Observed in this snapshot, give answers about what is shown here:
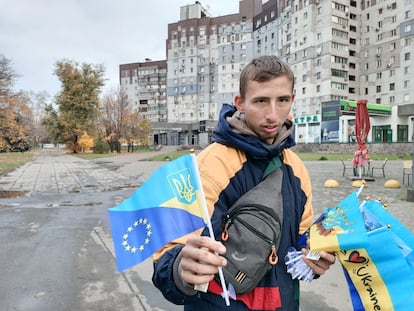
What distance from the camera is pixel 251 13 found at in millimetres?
75062

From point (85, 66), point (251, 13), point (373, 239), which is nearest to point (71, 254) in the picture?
point (373, 239)

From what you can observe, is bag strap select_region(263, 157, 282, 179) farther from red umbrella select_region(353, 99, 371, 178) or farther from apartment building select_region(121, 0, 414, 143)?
apartment building select_region(121, 0, 414, 143)

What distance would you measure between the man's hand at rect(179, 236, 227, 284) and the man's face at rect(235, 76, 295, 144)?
58 cm

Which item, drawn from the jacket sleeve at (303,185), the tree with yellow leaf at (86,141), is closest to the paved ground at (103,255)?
the jacket sleeve at (303,185)

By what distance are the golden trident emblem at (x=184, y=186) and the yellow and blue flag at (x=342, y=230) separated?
1.65ft

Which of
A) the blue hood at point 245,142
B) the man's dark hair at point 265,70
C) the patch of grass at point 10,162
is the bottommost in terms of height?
the patch of grass at point 10,162

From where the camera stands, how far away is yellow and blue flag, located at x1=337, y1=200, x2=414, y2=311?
1.14 meters

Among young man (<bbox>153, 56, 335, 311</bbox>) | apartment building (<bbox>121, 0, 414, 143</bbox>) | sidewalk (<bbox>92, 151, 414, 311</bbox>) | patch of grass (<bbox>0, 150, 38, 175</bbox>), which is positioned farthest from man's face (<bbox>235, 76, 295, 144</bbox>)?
apartment building (<bbox>121, 0, 414, 143</bbox>)

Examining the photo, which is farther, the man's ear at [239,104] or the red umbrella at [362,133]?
the red umbrella at [362,133]

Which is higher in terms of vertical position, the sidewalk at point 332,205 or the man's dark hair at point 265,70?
the man's dark hair at point 265,70

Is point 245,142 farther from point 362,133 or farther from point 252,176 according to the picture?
point 362,133

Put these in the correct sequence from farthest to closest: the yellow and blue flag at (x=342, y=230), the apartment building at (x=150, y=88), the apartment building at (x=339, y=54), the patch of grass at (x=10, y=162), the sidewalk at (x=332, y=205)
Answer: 1. the apartment building at (x=150, y=88)
2. the apartment building at (x=339, y=54)
3. the patch of grass at (x=10, y=162)
4. the sidewalk at (x=332, y=205)
5. the yellow and blue flag at (x=342, y=230)

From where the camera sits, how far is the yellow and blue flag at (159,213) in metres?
1.19

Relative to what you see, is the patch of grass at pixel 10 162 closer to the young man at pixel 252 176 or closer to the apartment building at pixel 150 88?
the young man at pixel 252 176
